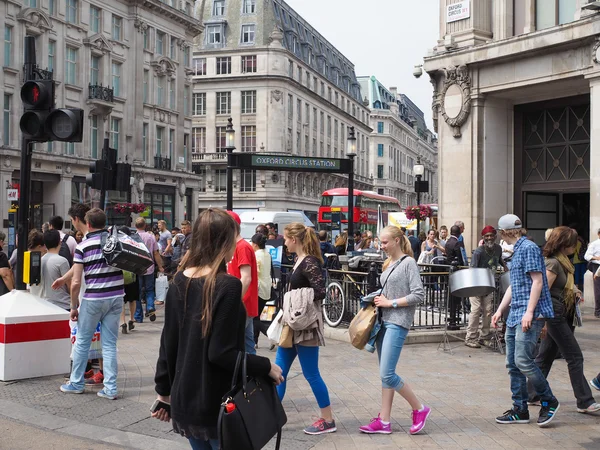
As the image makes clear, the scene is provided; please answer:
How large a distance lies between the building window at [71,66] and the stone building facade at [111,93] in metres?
0.06

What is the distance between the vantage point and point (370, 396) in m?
7.87

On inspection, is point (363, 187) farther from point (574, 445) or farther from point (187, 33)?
point (574, 445)

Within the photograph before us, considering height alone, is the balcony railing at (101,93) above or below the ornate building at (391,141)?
below

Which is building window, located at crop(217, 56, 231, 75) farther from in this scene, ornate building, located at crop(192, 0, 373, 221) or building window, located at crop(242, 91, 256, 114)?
building window, located at crop(242, 91, 256, 114)

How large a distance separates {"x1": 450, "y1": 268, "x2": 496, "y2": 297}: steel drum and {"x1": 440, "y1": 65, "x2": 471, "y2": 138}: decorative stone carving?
30.7ft

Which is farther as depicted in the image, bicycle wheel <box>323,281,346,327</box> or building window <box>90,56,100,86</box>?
building window <box>90,56,100,86</box>

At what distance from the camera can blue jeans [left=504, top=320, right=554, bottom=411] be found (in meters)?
6.43

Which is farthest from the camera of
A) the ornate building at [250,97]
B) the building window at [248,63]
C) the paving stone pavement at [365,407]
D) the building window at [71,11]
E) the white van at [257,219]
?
the building window at [248,63]

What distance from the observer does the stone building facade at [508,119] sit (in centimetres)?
1698

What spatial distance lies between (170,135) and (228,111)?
77.0 feet

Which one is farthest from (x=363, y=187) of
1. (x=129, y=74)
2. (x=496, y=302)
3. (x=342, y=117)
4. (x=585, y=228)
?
(x=496, y=302)

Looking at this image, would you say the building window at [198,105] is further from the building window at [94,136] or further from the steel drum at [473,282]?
the steel drum at [473,282]

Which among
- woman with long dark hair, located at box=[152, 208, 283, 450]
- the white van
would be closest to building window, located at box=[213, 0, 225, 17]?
the white van

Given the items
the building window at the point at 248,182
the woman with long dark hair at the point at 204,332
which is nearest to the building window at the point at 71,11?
the building window at the point at 248,182
